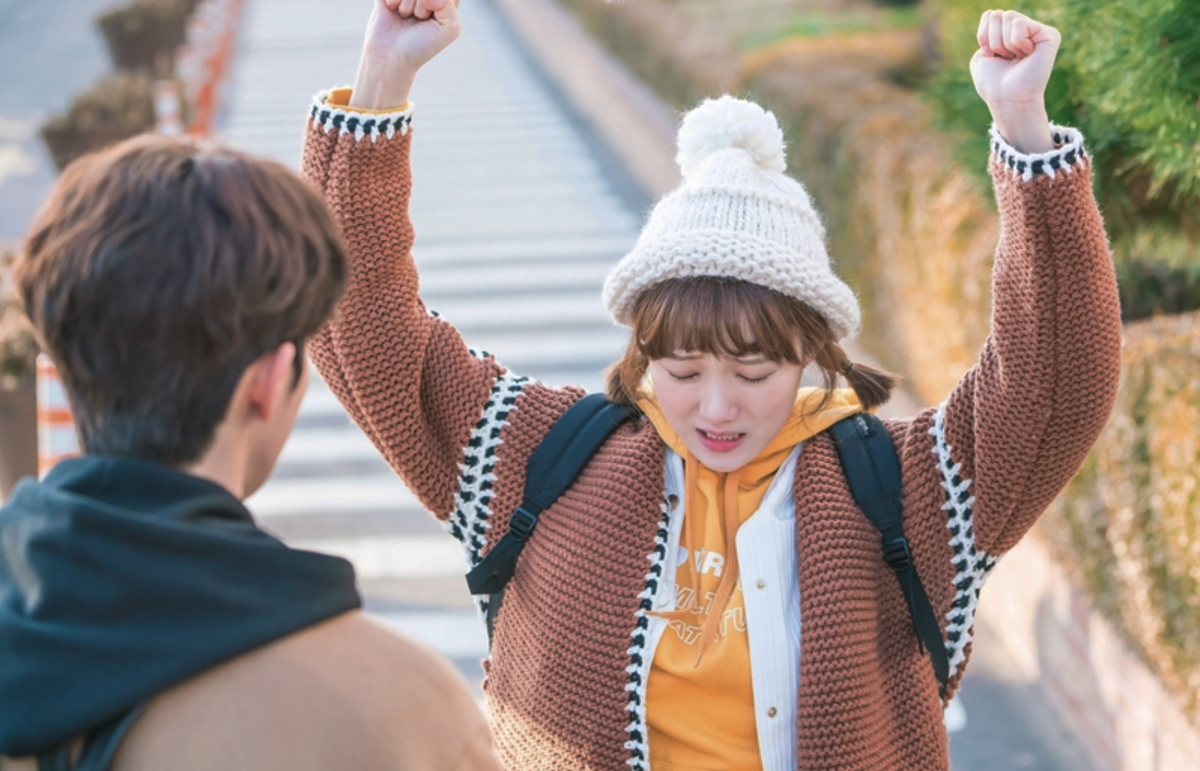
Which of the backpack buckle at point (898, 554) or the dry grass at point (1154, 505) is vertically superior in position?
the backpack buckle at point (898, 554)

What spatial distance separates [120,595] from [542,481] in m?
1.05

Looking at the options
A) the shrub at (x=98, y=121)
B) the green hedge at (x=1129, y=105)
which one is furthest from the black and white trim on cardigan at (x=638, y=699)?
the shrub at (x=98, y=121)

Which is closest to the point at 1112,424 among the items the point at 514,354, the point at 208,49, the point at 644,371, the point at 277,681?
the point at 644,371

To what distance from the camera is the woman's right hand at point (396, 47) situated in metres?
2.19

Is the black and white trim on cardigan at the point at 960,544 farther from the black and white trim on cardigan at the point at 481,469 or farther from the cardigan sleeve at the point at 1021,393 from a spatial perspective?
the black and white trim on cardigan at the point at 481,469

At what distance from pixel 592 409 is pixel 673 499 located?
0.22 meters

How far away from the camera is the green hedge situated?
263 centimetres

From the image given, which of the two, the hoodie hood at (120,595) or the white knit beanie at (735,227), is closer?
the hoodie hood at (120,595)

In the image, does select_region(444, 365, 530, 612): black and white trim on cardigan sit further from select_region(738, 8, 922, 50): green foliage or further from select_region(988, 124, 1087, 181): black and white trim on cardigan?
select_region(738, 8, 922, 50): green foliage

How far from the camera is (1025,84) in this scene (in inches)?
79.3

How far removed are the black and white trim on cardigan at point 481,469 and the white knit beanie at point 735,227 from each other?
0.24 meters

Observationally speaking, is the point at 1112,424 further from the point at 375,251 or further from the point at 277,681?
the point at 277,681

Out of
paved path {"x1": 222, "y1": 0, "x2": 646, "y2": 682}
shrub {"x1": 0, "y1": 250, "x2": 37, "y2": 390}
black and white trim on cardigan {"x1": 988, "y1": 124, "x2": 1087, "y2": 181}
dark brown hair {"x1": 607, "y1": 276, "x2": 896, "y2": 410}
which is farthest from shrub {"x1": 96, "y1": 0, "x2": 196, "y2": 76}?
black and white trim on cardigan {"x1": 988, "y1": 124, "x2": 1087, "y2": 181}

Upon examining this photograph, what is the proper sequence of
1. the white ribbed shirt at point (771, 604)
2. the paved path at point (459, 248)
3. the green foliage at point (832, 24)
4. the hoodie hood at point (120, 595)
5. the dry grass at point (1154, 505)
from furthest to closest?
1. the green foliage at point (832, 24)
2. the paved path at point (459, 248)
3. the dry grass at point (1154, 505)
4. the white ribbed shirt at point (771, 604)
5. the hoodie hood at point (120, 595)
